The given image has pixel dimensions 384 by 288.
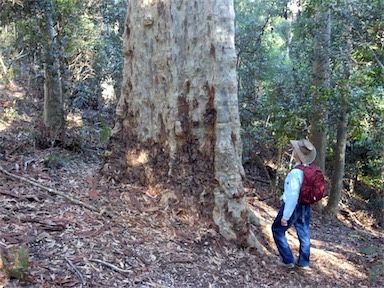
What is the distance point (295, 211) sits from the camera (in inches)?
230

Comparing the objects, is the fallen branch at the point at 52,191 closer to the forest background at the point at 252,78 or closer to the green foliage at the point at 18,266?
the forest background at the point at 252,78

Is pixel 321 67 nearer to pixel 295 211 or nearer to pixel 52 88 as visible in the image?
pixel 295 211

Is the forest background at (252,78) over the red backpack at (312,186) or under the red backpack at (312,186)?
over

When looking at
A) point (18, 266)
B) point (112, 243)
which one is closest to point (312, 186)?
point (112, 243)

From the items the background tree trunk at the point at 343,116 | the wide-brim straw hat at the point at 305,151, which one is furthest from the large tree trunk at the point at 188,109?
the background tree trunk at the point at 343,116

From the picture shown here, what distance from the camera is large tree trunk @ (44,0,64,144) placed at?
8.56 meters

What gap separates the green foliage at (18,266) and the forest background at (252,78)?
11.5ft

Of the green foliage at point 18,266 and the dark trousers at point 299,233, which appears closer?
the green foliage at point 18,266

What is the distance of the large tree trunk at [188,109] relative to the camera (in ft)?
19.3

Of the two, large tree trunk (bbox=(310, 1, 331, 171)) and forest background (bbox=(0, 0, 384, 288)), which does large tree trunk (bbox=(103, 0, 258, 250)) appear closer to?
forest background (bbox=(0, 0, 384, 288))

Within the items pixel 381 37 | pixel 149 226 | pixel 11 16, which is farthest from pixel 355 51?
pixel 11 16

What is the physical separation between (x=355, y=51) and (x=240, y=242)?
620 centimetres

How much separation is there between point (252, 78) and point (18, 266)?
38.7 ft

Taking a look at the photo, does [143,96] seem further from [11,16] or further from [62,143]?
[11,16]
